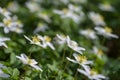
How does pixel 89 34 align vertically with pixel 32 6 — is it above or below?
below

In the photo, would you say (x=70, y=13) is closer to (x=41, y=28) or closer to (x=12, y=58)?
(x=41, y=28)

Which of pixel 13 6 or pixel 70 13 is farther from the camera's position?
pixel 13 6

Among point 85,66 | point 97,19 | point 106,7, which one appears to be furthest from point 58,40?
point 106,7

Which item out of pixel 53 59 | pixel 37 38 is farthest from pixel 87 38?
pixel 37 38

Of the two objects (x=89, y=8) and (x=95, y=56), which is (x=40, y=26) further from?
(x=89, y=8)

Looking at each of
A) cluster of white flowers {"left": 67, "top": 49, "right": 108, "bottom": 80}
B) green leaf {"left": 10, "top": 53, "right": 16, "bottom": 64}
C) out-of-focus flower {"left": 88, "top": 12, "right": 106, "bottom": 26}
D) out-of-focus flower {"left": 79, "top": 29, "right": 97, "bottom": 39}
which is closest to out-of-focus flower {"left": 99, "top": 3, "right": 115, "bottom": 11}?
out-of-focus flower {"left": 88, "top": 12, "right": 106, "bottom": 26}

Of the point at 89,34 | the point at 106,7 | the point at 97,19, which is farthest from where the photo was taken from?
the point at 106,7

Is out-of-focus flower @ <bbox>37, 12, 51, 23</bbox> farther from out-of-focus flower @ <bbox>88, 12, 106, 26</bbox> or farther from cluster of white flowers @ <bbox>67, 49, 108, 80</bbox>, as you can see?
cluster of white flowers @ <bbox>67, 49, 108, 80</bbox>

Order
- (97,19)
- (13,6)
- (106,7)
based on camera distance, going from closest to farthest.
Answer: (13,6), (97,19), (106,7)
